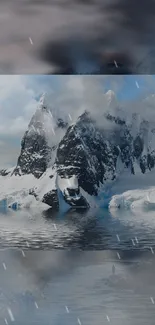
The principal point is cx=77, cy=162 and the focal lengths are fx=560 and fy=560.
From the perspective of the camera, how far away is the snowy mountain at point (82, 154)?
469cm

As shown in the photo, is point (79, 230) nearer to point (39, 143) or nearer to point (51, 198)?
point (51, 198)

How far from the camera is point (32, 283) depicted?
14.7 feet

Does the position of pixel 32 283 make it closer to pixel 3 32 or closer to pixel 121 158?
pixel 121 158

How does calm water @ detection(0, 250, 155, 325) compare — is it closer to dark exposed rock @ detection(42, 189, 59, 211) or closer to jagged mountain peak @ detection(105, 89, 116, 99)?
dark exposed rock @ detection(42, 189, 59, 211)

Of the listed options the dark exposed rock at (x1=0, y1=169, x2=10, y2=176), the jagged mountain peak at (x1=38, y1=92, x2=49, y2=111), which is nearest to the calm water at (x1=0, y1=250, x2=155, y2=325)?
the dark exposed rock at (x1=0, y1=169, x2=10, y2=176)

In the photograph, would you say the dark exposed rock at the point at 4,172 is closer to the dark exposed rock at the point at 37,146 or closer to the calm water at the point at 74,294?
the dark exposed rock at the point at 37,146

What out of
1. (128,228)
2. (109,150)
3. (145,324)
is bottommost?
(145,324)

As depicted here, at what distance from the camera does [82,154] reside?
4.79m

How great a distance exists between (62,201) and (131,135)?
81 centimetres

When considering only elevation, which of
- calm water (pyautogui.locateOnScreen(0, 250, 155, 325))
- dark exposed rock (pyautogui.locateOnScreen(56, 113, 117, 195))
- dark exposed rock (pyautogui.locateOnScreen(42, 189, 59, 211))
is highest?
dark exposed rock (pyautogui.locateOnScreen(56, 113, 117, 195))

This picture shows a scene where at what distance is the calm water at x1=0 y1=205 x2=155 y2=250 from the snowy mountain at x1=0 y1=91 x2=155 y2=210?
120 mm

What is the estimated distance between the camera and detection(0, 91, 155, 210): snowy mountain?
185 inches

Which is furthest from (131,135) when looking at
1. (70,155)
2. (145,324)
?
(145,324)

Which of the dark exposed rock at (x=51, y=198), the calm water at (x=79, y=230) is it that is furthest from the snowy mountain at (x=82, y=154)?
the calm water at (x=79, y=230)
